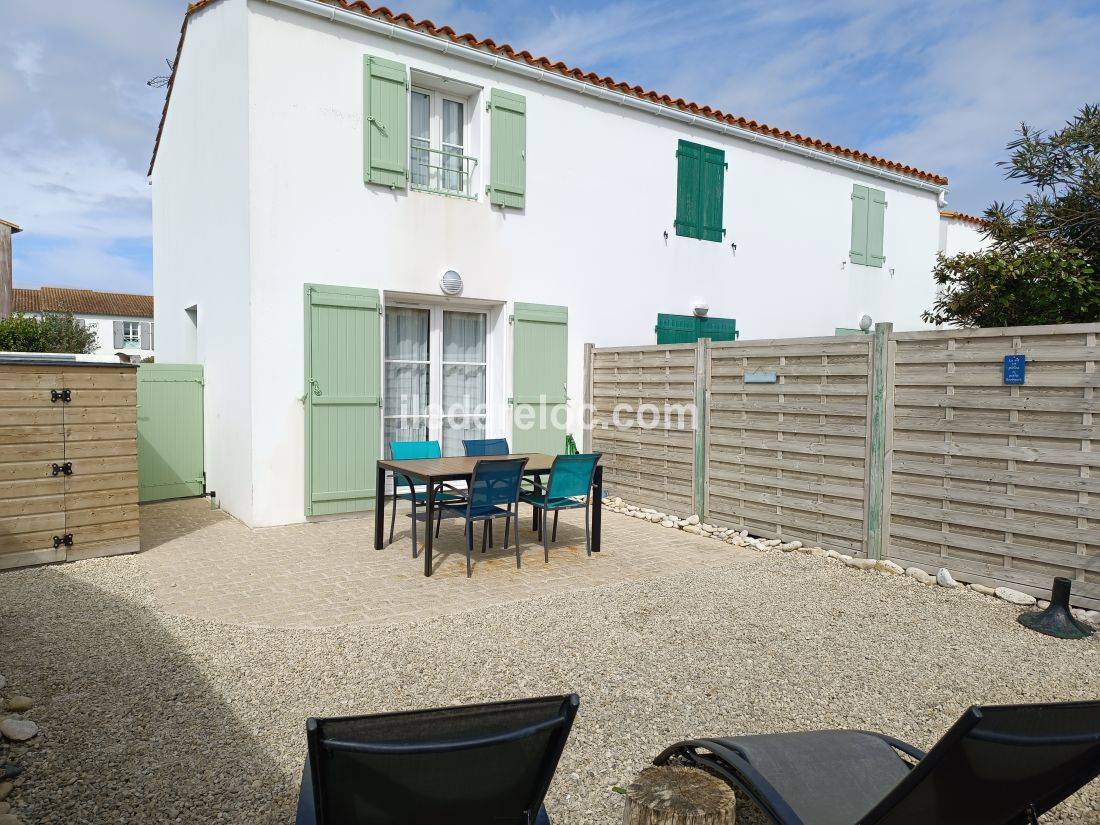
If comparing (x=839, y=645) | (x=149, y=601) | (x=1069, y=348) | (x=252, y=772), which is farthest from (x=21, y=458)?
(x=1069, y=348)

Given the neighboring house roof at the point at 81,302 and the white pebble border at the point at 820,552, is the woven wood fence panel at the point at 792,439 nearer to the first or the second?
the white pebble border at the point at 820,552

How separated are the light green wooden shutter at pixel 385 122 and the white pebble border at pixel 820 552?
445 centimetres

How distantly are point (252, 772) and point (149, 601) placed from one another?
8.29ft

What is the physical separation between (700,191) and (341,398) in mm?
5845

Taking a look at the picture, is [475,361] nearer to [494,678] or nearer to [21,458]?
[21,458]

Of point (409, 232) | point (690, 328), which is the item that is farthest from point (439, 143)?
point (690, 328)

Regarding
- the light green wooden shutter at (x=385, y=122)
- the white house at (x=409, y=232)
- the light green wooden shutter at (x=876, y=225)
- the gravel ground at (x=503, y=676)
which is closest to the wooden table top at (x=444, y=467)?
the gravel ground at (x=503, y=676)

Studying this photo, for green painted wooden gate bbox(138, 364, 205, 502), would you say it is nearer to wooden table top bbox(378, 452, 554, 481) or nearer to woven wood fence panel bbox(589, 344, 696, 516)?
wooden table top bbox(378, 452, 554, 481)

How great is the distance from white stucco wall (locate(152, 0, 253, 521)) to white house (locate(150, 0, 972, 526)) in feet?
0.15

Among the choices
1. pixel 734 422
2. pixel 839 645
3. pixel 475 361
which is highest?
pixel 475 361

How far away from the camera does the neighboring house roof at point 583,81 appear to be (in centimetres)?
702

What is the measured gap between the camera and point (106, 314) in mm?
33531

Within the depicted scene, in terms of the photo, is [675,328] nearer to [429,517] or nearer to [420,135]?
[420,135]

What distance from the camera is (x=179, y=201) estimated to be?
9.08m
